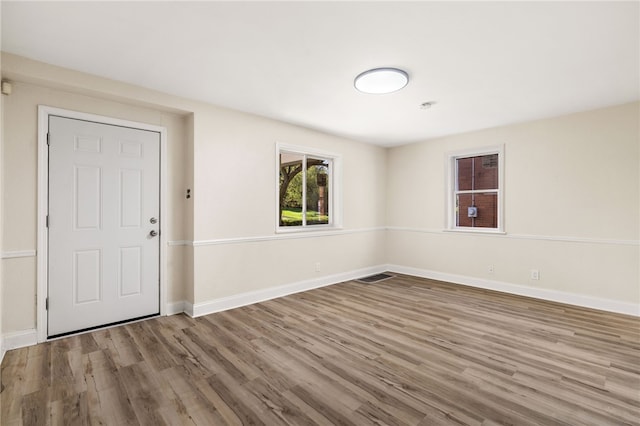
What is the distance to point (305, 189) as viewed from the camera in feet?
15.9

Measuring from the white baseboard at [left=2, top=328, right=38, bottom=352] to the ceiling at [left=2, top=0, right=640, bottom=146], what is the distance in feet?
7.72

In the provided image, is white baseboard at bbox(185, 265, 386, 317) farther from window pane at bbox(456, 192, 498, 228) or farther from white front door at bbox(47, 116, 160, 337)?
window pane at bbox(456, 192, 498, 228)

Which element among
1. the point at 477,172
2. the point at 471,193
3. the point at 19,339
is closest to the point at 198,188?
the point at 19,339

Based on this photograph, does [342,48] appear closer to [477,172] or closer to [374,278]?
[477,172]

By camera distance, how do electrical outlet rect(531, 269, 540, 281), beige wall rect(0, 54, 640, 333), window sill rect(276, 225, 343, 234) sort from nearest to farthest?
beige wall rect(0, 54, 640, 333)
electrical outlet rect(531, 269, 540, 281)
window sill rect(276, 225, 343, 234)

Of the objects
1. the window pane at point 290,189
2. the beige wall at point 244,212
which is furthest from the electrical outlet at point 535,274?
the window pane at point 290,189

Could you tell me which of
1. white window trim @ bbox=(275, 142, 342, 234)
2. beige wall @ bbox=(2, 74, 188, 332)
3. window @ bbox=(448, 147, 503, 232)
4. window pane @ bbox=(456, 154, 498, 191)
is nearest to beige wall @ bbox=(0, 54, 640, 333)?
beige wall @ bbox=(2, 74, 188, 332)

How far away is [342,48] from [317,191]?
2.89 meters

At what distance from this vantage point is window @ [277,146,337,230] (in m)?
4.58

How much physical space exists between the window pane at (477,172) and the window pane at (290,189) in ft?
9.02

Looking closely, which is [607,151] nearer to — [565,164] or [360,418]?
[565,164]

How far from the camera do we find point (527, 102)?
350cm

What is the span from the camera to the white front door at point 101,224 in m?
2.84

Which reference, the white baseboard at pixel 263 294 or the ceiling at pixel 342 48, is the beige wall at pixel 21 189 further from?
the white baseboard at pixel 263 294
